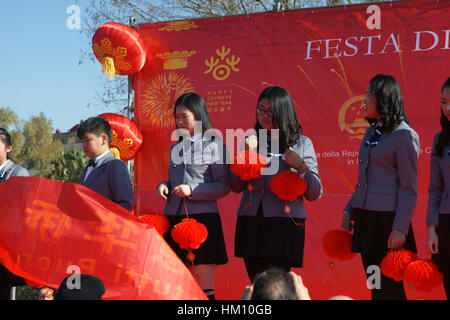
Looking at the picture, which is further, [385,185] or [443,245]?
[385,185]

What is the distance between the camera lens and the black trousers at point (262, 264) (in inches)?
111

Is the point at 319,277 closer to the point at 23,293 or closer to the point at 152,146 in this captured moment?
the point at 152,146

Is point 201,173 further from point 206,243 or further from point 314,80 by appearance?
point 314,80

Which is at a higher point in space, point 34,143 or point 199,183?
point 34,143

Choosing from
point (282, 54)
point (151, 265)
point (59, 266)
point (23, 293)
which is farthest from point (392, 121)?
point (23, 293)

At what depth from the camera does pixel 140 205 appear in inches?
200

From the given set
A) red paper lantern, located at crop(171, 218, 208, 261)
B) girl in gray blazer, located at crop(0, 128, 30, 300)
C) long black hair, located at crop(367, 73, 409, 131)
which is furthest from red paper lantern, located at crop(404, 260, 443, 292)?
girl in gray blazer, located at crop(0, 128, 30, 300)

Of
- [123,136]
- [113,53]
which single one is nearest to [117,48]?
[113,53]

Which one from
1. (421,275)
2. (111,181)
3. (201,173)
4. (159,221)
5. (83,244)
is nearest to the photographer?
(421,275)

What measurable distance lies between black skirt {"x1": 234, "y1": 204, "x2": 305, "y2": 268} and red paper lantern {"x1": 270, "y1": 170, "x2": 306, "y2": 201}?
0.55 feet

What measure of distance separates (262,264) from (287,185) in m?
0.47

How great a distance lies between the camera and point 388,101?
8.94ft

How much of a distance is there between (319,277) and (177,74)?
2.25m

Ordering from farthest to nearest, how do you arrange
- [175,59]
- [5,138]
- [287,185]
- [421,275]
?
1. [175,59]
2. [5,138]
3. [287,185]
4. [421,275]
